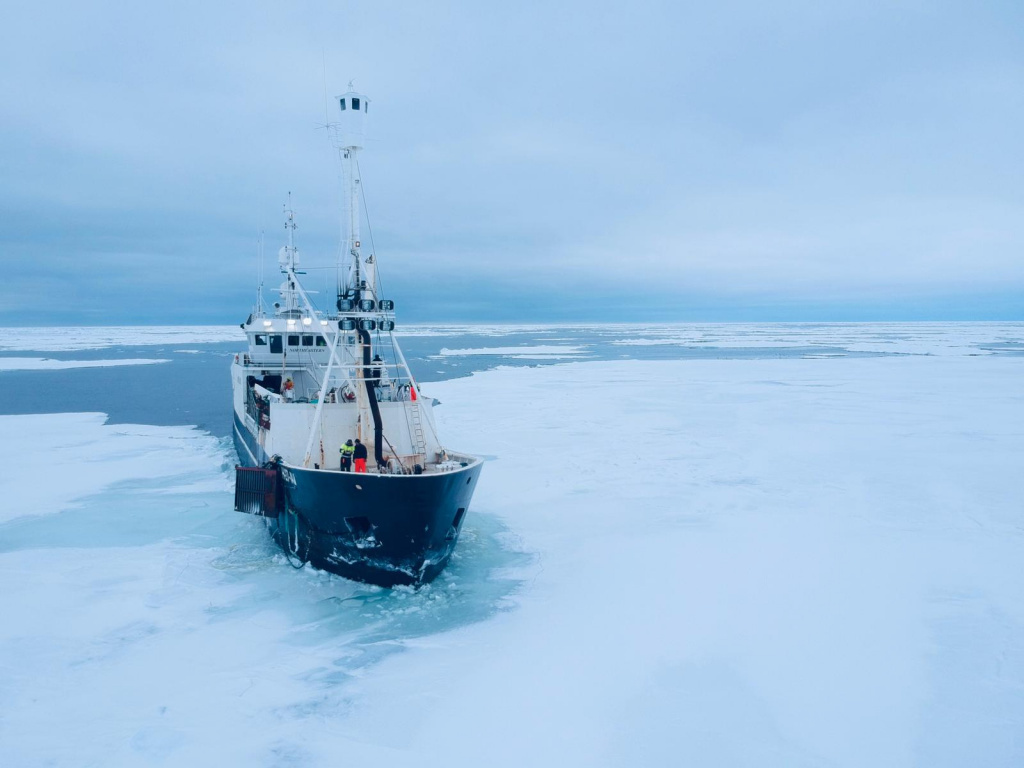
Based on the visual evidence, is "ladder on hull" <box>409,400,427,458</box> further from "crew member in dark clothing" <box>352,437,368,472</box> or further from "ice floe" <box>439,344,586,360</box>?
"ice floe" <box>439,344,586,360</box>

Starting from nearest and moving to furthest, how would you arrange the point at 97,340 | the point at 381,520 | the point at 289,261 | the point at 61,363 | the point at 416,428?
the point at 381,520 → the point at 416,428 → the point at 289,261 → the point at 61,363 → the point at 97,340

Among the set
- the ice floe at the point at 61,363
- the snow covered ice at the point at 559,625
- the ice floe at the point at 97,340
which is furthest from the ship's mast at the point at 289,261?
the ice floe at the point at 97,340

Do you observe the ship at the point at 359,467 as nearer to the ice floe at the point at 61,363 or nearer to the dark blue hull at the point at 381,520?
the dark blue hull at the point at 381,520

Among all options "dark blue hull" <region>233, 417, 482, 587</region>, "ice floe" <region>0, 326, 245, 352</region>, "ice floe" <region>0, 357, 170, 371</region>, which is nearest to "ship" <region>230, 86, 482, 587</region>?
"dark blue hull" <region>233, 417, 482, 587</region>

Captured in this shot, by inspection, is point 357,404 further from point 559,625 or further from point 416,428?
point 559,625

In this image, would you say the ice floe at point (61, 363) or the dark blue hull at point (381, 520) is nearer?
the dark blue hull at point (381, 520)

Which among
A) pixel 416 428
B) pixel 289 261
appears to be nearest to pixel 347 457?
pixel 416 428
